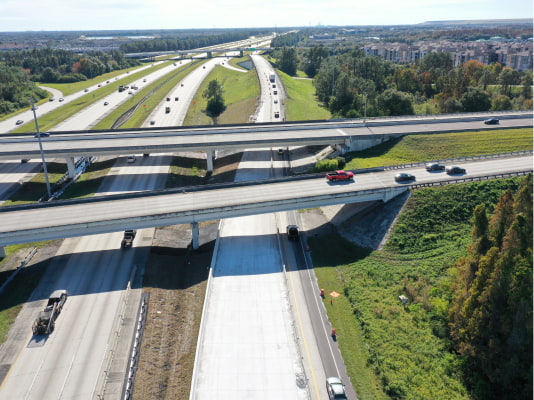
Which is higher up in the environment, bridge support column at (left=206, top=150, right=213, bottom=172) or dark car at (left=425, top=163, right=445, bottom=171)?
dark car at (left=425, top=163, right=445, bottom=171)

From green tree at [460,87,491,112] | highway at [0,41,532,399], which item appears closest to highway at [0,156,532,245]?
highway at [0,41,532,399]

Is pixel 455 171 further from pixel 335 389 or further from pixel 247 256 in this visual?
pixel 335 389

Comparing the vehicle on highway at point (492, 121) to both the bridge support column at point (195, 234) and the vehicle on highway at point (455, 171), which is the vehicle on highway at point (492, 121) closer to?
the vehicle on highway at point (455, 171)

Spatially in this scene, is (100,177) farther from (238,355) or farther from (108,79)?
(108,79)

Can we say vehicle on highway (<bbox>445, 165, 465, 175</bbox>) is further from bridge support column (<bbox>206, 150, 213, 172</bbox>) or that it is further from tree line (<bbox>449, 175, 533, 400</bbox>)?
bridge support column (<bbox>206, 150, 213, 172</bbox>)

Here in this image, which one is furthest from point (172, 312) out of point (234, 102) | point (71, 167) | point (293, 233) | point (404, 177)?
point (234, 102)

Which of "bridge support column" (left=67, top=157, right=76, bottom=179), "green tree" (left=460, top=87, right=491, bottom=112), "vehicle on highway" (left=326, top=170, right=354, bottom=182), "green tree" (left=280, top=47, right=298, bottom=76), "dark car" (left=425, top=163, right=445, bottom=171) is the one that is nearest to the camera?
"vehicle on highway" (left=326, top=170, right=354, bottom=182)

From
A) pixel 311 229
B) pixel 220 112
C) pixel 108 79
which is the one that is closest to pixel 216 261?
pixel 311 229
